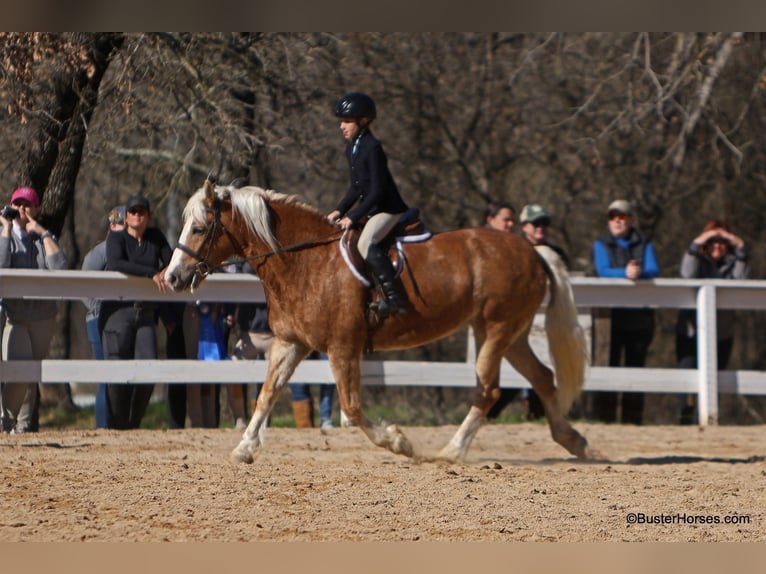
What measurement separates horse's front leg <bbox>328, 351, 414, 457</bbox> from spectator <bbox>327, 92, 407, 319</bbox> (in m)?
0.46

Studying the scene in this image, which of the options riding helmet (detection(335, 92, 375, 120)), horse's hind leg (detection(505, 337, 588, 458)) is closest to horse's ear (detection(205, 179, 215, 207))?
riding helmet (detection(335, 92, 375, 120))

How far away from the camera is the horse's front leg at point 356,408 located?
323 inches

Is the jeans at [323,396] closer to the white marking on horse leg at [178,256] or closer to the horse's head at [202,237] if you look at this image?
the horse's head at [202,237]

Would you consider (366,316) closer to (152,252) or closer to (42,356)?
(152,252)

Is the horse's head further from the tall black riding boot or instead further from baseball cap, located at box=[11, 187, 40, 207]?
baseball cap, located at box=[11, 187, 40, 207]

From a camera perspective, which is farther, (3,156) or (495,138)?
(495,138)

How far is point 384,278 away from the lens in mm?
8391

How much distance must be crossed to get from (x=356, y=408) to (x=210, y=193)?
1.87m

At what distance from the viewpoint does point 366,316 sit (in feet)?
27.8

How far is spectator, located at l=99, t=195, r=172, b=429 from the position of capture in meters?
9.90

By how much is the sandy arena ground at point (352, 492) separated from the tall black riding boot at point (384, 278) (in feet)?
3.83

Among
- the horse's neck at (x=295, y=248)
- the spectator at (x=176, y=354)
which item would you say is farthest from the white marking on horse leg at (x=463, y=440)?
the spectator at (x=176, y=354)

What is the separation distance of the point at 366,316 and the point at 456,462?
4.22 ft

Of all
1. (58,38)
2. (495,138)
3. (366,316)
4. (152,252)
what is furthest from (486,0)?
(495,138)
